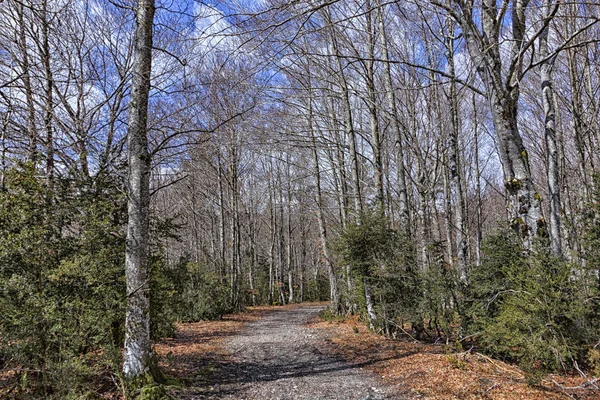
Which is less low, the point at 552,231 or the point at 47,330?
the point at 552,231

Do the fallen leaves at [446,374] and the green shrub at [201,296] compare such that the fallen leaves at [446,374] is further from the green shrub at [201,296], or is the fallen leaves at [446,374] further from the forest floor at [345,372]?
the green shrub at [201,296]

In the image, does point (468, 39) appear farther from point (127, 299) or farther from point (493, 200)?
point (493, 200)

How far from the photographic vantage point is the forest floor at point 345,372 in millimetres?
4617

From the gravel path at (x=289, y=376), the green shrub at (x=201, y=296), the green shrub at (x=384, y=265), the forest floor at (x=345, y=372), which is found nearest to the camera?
the forest floor at (x=345, y=372)

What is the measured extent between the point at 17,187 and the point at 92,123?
5239 mm

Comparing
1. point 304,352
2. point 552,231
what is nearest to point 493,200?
point 552,231

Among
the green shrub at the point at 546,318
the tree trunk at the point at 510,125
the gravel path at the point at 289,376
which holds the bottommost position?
the gravel path at the point at 289,376

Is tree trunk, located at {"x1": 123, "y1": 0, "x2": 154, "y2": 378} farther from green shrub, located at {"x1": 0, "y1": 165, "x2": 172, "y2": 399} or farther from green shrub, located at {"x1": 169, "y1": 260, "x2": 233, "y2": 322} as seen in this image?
green shrub, located at {"x1": 169, "y1": 260, "x2": 233, "y2": 322}

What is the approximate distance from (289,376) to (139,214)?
3325mm

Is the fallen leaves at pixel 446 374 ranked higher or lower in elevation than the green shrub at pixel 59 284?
lower

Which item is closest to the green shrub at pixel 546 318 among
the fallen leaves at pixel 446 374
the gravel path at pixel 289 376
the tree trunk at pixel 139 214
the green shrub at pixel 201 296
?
the fallen leaves at pixel 446 374

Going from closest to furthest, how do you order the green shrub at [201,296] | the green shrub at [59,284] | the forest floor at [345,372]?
the green shrub at [59,284] < the forest floor at [345,372] < the green shrub at [201,296]

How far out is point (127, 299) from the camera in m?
4.72

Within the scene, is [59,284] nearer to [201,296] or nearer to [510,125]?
[510,125]
